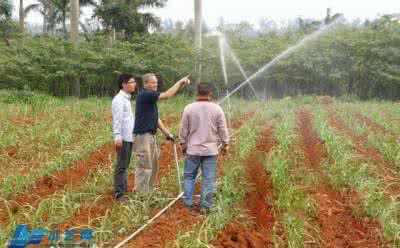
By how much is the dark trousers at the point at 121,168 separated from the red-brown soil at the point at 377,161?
3240mm

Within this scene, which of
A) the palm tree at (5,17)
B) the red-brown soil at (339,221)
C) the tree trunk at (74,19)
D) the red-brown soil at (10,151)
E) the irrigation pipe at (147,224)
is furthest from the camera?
the palm tree at (5,17)

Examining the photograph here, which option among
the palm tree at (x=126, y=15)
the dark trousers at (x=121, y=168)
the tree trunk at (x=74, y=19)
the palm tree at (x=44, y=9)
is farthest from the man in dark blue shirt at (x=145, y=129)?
the palm tree at (x=44, y=9)

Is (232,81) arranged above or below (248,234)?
above

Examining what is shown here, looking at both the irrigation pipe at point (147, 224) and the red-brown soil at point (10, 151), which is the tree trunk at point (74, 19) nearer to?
the red-brown soil at point (10, 151)

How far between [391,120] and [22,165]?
9.70m

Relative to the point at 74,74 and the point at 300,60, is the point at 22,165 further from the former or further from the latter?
the point at 300,60

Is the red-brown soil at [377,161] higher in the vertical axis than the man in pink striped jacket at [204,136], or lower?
lower

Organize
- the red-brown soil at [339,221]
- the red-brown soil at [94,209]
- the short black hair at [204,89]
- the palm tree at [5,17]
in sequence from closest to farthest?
1. the red-brown soil at [339,221]
2. the red-brown soil at [94,209]
3. the short black hair at [204,89]
4. the palm tree at [5,17]

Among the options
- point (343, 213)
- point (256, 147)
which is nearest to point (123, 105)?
point (343, 213)

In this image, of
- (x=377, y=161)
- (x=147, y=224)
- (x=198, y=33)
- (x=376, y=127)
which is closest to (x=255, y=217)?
(x=147, y=224)

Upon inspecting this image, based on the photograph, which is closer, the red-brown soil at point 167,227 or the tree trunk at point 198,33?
the red-brown soil at point 167,227

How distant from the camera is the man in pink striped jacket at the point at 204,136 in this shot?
5.32 meters

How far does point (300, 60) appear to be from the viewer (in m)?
21.5

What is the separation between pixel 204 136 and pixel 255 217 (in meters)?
1.05
